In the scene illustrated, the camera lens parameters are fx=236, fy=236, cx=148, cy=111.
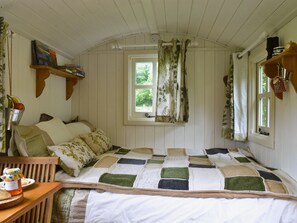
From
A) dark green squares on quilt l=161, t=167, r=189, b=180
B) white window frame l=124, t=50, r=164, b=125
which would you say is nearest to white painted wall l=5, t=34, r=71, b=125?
white window frame l=124, t=50, r=164, b=125

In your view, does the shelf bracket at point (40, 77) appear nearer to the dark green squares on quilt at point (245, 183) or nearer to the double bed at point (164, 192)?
the double bed at point (164, 192)

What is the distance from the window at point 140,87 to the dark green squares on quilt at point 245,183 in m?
1.58

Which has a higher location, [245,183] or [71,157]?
[71,157]

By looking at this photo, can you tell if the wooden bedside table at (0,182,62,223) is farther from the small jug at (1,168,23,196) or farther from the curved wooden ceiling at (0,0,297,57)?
the curved wooden ceiling at (0,0,297,57)

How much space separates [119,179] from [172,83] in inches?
58.0

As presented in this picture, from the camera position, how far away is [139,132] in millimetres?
3045

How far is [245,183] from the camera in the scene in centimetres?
155

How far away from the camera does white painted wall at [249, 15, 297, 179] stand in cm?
168

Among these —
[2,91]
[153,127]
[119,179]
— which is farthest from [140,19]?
[119,179]

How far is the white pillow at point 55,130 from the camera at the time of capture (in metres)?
A: 2.04

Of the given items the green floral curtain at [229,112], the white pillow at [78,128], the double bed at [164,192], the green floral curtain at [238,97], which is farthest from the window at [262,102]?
the white pillow at [78,128]

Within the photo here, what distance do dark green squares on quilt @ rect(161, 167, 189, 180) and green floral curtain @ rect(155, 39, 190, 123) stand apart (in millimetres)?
959

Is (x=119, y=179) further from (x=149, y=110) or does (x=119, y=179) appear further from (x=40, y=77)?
(x=149, y=110)

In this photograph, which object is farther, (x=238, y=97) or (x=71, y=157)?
(x=238, y=97)
